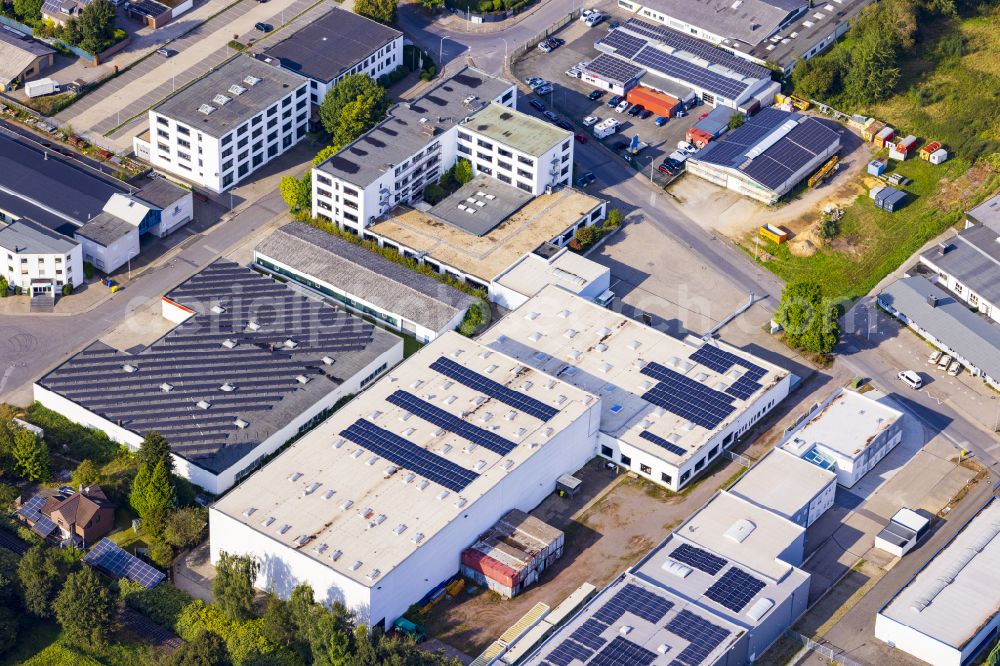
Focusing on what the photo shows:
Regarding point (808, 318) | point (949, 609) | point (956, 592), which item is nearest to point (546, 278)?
point (808, 318)

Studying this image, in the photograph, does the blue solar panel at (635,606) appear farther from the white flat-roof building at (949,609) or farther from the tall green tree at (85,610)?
the tall green tree at (85,610)

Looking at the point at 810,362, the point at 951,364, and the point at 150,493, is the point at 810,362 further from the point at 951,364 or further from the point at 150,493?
the point at 150,493

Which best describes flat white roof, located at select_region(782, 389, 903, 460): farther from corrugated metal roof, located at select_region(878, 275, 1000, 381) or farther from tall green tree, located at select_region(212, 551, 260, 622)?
tall green tree, located at select_region(212, 551, 260, 622)

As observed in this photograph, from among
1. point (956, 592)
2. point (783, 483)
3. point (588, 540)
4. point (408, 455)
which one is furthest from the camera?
point (783, 483)

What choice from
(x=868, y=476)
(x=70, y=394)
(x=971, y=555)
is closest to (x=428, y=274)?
(x=70, y=394)

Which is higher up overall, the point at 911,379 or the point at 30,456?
the point at 911,379

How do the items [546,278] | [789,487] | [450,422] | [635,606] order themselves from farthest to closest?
[546,278]
[450,422]
[789,487]
[635,606]

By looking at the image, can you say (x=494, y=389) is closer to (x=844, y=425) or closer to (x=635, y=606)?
(x=635, y=606)
